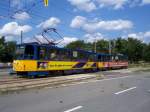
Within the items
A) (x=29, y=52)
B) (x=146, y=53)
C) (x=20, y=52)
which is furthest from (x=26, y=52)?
(x=146, y=53)

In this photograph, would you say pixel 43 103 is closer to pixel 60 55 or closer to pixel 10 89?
pixel 10 89

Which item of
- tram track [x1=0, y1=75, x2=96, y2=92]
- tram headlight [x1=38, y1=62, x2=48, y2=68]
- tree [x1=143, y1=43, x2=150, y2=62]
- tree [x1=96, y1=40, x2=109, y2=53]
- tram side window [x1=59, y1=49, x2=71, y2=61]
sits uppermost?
tree [x1=96, y1=40, x2=109, y2=53]

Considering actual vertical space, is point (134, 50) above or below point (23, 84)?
above

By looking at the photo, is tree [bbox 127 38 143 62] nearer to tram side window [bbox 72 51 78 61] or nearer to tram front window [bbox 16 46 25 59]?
tram side window [bbox 72 51 78 61]

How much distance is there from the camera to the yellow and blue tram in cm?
2548

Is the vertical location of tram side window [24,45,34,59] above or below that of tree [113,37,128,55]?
below

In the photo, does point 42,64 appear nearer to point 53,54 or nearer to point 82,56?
point 53,54

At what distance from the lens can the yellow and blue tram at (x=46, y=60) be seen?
25.5 meters

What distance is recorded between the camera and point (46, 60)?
89.7ft

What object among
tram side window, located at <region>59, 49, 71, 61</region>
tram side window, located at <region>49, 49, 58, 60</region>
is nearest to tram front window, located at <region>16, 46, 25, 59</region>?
tram side window, located at <region>49, 49, 58, 60</region>

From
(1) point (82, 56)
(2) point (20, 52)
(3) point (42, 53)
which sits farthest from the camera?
(1) point (82, 56)

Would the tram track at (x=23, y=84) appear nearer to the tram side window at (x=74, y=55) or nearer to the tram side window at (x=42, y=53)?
the tram side window at (x=42, y=53)

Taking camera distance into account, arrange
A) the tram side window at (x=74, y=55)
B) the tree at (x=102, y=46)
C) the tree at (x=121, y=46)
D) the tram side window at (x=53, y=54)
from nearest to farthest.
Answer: the tram side window at (x=53, y=54) → the tram side window at (x=74, y=55) → the tree at (x=121, y=46) → the tree at (x=102, y=46)

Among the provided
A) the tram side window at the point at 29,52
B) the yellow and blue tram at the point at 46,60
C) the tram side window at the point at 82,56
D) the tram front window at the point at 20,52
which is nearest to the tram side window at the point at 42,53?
the yellow and blue tram at the point at 46,60
